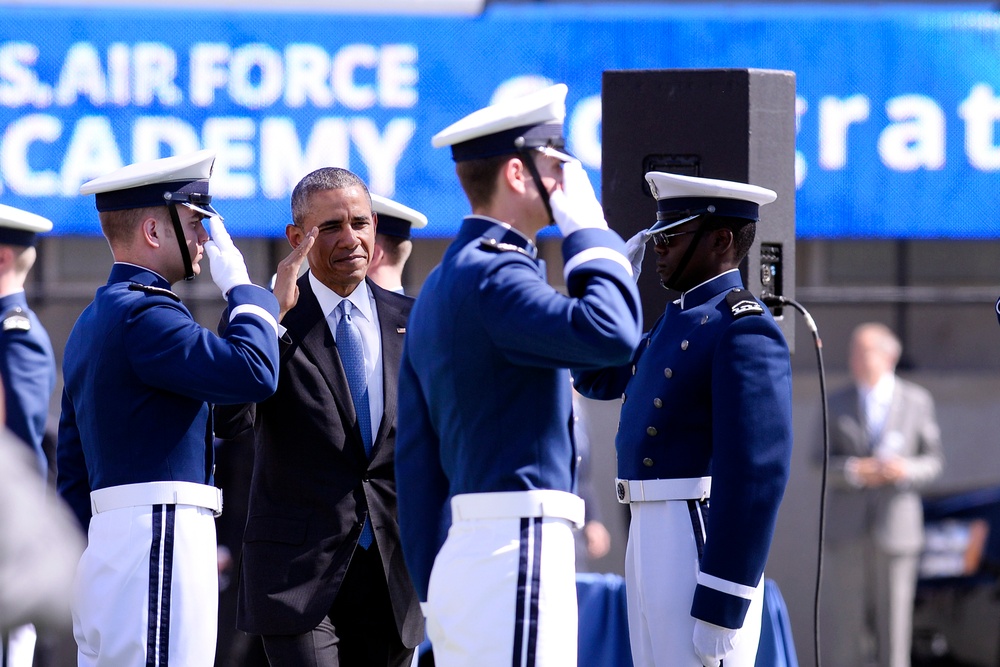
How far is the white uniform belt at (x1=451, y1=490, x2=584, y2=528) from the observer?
9.55ft

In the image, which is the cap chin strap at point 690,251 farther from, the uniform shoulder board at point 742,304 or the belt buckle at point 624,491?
the belt buckle at point 624,491

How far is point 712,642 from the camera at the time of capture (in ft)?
11.6

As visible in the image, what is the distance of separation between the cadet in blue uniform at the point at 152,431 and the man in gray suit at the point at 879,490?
15.4 feet

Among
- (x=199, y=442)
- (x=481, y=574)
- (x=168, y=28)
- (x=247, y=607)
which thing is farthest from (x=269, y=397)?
(x=168, y=28)

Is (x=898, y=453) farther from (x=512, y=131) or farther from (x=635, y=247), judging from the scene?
(x=512, y=131)

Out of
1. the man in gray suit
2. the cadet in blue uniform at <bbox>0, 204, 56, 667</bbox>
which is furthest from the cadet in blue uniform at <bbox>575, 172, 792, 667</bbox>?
the man in gray suit

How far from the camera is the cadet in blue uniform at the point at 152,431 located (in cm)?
345

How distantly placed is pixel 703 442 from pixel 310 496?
3.43 feet

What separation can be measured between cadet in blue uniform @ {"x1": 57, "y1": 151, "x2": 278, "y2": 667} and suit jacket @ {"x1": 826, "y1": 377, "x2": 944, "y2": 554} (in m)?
4.67

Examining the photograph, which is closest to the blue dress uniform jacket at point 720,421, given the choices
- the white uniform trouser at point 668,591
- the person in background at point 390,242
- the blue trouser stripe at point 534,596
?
the white uniform trouser at point 668,591

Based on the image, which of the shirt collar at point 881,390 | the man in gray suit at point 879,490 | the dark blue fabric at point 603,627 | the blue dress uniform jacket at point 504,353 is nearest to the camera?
the blue dress uniform jacket at point 504,353

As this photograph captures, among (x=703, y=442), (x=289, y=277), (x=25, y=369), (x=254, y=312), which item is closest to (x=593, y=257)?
(x=703, y=442)

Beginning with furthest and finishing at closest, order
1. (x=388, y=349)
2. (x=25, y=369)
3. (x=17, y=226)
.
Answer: (x=17, y=226)
(x=25, y=369)
(x=388, y=349)

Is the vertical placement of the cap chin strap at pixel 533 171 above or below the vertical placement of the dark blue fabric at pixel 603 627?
above
